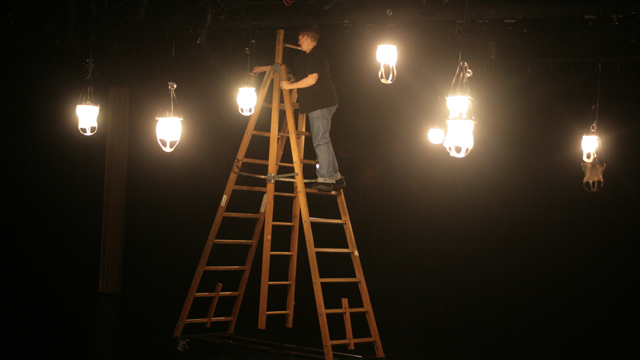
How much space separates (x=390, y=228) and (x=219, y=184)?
2264mm

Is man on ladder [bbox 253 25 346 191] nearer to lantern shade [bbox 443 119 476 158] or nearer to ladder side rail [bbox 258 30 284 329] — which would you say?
ladder side rail [bbox 258 30 284 329]

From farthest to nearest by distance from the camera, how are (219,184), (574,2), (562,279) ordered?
(219,184) < (562,279) < (574,2)

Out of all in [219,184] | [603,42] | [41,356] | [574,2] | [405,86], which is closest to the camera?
[41,356]

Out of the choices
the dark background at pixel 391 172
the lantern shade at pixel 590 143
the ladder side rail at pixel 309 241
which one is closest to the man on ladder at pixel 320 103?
the ladder side rail at pixel 309 241

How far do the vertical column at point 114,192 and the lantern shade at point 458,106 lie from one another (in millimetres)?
4868

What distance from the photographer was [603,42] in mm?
5371

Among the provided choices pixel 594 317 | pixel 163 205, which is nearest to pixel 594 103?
pixel 594 317

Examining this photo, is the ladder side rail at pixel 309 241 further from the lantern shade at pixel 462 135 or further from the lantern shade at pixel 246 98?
the lantern shade at pixel 462 135

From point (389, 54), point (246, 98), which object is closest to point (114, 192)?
point (246, 98)

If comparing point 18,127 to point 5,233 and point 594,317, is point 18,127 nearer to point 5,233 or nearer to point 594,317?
point 5,233

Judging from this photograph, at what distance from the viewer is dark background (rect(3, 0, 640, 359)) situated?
5.02 meters

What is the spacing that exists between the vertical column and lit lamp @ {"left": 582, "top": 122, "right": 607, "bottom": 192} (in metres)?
5.73

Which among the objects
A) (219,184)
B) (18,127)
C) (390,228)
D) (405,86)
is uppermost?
(405,86)

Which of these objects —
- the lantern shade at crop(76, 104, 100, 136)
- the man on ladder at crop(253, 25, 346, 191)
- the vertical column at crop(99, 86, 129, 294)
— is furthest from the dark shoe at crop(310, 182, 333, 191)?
the vertical column at crop(99, 86, 129, 294)
